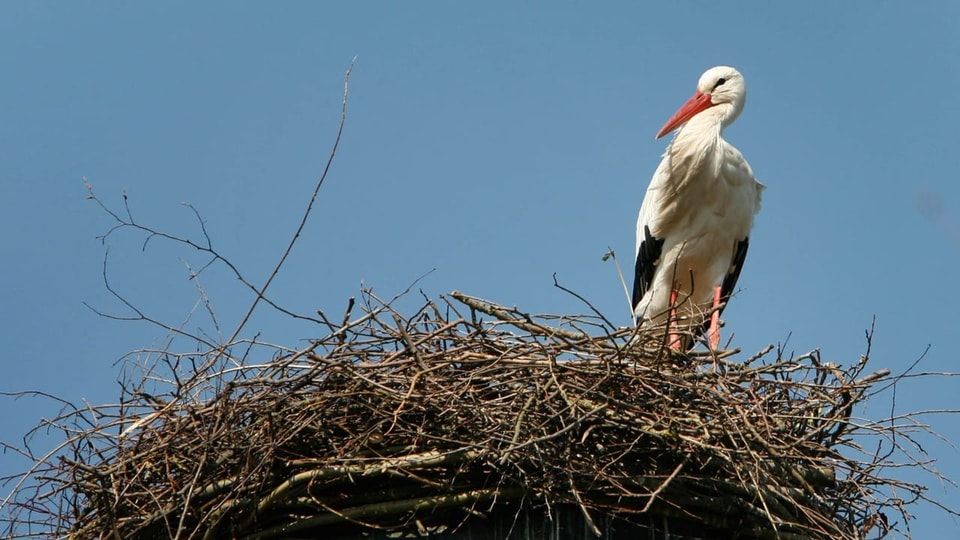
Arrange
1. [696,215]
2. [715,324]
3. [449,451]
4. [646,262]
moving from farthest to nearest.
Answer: [646,262] → [696,215] → [715,324] → [449,451]

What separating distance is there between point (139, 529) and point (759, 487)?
198 cm

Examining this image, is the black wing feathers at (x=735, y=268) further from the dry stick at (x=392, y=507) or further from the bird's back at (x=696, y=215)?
the dry stick at (x=392, y=507)

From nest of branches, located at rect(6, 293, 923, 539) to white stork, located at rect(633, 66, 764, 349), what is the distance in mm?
2424

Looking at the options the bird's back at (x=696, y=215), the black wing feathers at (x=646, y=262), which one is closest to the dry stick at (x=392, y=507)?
the bird's back at (x=696, y=215)

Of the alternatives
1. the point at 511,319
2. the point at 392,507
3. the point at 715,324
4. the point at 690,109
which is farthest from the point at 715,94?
the point at 392,507

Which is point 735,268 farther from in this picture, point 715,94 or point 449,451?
point 449,451

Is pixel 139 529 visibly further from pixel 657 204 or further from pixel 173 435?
pixel 657 204

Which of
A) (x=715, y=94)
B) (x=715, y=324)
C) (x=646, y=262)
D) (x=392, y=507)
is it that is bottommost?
(x=392, y=507)

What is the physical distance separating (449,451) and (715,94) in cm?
396

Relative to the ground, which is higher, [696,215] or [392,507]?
[696,215]

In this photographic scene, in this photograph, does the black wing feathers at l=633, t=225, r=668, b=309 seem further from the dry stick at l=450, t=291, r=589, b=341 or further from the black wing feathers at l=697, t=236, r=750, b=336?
the dry stick at l=450, t=291, r=589, b=341

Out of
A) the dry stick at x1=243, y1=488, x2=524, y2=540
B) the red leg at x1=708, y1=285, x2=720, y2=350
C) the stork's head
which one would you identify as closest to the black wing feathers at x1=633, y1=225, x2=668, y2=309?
the red leg at x1=708, y1=285, x2=720, y2=350

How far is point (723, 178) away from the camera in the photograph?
7.43 m

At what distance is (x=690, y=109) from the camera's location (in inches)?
314
